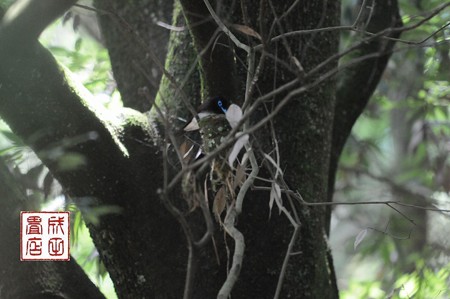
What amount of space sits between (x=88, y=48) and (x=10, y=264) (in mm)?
3421

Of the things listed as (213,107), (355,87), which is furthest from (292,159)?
(355,87)

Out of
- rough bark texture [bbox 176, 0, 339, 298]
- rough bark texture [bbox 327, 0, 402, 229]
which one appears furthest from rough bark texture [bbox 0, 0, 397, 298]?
rough bark texture [bbox 327, 0, 402, 229]

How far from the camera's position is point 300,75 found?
110cm

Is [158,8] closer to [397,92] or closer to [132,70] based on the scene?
[132,70]

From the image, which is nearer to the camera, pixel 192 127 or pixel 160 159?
pixel 192 127

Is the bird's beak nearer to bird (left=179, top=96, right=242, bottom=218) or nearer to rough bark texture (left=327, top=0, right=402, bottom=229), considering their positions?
bird (left=179, top=96, right=242, bottom=218)

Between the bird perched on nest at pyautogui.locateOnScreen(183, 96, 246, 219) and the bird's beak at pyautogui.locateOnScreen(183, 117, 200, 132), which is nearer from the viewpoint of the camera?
the bird perched on nest at pyautogui.locateOnScreen(183, 96, 246, 219)

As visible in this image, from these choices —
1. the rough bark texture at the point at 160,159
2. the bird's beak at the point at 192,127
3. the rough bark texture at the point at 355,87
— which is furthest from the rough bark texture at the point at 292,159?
the rough bark texture at the point at 355,87

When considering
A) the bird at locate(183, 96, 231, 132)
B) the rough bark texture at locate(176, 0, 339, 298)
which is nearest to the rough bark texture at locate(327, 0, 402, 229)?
the rough bark texture at locate(176, 0, 339, 298)

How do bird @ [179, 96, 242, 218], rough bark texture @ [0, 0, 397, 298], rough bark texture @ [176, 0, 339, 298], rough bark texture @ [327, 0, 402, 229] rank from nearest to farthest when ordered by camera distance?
1. bird @ [179, 96, 242, 218]
2. rough bark texture @ [0, 0, 397, 298]
3. rough bark texture @ [176, 0, 339, 298]
4. rough bark texture @ [327, 0, 402, 229]

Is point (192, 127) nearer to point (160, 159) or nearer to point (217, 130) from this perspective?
point (217, 130)

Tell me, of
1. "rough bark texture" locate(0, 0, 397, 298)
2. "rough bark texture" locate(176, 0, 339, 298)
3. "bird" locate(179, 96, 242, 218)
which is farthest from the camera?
"rough bark texture" locate(176, 0, 339, 298)

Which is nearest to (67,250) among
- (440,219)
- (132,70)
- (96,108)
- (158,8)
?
(96,108)

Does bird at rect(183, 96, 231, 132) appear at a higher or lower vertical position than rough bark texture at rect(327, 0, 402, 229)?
higher
